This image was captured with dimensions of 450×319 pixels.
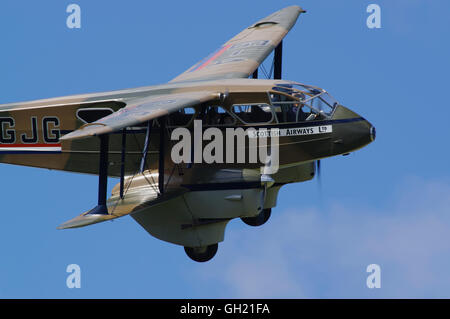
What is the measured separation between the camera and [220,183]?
27344mm

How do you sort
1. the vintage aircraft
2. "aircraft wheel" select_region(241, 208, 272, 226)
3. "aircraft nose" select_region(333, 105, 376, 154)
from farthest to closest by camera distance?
"aircraft wheel" select_region(241, 208, 272, 226) < "aircraft nose" select_region(333, 105, 376, 154) < the vintage aircraft

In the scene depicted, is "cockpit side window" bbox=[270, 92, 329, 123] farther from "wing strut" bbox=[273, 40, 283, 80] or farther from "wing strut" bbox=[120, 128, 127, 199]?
"wing strut" bbox=[273, 40, 283, 80]

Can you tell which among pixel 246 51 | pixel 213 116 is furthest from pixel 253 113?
pixel 246 51

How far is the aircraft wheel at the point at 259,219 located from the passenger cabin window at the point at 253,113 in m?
5.04

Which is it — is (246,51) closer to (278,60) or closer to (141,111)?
(278,60)

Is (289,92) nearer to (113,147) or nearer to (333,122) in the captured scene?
(333,122)

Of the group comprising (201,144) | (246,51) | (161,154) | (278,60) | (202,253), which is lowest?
(202,253)

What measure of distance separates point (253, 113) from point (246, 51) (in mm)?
6214

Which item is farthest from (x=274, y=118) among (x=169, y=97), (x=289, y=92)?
(x=169, y=97)

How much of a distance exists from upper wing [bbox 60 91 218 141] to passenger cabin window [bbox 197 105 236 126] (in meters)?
0.48

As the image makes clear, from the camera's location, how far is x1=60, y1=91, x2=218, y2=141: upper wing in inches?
928

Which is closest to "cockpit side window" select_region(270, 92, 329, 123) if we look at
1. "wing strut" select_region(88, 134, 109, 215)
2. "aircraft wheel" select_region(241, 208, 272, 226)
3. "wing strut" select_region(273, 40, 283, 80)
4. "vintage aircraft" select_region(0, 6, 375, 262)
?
"vintage aircraft" select_region(0, 6, 375, 262)

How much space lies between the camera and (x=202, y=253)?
1123 inches

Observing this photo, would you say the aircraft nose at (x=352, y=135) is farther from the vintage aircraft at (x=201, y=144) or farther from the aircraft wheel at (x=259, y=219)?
the aircraft wheel at (x=259, y=219)
